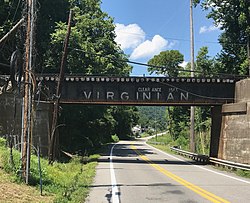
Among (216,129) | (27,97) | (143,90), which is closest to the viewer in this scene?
(27,97)

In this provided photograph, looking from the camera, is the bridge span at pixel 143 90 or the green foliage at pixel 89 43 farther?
the green foliage at pixel 89 43

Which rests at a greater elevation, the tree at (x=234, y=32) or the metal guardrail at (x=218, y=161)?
the tree at (x=234, y=32)

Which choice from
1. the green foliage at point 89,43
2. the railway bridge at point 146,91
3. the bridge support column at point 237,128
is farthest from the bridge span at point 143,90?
the green foliage at point 89,43

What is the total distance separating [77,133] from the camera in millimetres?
38812

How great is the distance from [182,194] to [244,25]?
1373 inches

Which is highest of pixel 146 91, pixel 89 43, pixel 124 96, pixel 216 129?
pixel 89 43

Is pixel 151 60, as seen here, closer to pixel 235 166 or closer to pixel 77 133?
pixel 77 133

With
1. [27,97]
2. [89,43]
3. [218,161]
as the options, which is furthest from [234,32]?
[27,97]

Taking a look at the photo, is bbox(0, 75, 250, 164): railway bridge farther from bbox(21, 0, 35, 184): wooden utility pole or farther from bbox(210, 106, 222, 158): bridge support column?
bbox(21, 0, 35, 184): wooden utility pole

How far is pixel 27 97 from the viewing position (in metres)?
11.4

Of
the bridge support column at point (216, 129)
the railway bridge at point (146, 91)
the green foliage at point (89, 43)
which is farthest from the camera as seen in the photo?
the green foliage at point (89, 43)

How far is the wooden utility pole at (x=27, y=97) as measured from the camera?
11.0 metres

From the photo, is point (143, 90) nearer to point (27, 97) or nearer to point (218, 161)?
point (218, 161)

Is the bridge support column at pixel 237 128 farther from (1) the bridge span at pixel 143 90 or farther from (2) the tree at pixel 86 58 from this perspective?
(2) the tree at pixel 86 58
